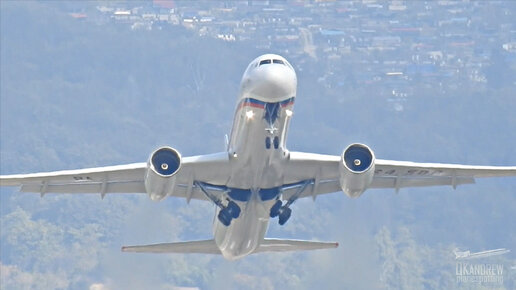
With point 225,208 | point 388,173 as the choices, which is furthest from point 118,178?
point 388,173

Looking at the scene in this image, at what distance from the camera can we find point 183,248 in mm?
64438

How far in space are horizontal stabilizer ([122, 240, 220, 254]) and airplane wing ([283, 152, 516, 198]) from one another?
171 inches

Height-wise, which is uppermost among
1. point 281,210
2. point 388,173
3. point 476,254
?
point 476,254

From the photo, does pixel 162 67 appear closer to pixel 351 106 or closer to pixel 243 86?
pixel 351 106

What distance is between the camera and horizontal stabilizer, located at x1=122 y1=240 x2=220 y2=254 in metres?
63.2

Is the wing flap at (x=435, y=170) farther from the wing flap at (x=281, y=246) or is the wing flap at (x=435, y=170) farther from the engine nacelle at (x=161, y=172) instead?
the engine nacelle at (x=161, y=172)

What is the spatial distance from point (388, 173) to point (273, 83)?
7349 mm

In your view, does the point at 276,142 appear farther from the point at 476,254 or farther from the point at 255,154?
the point at 476,254

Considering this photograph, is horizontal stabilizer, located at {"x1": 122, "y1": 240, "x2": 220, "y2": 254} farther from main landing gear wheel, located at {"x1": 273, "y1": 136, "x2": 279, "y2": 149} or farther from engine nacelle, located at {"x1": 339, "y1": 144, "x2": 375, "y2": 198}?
engine nacelle, located at {"x1": 339, "y1": 144, "x2": 375, "y2": 198}

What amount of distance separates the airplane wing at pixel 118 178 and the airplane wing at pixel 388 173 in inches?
94.6

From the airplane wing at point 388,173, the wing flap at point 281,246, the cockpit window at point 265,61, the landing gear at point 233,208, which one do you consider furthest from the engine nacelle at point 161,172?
the wing flap at point 281,246

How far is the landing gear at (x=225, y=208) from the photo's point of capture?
60.6 meters

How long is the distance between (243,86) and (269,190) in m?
3.75

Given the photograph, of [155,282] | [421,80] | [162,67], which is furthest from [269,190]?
[162,67]
